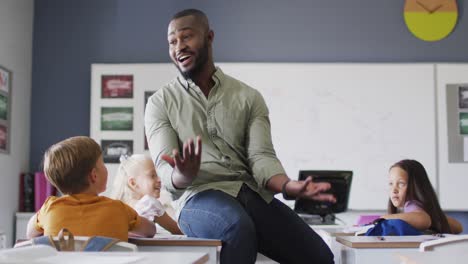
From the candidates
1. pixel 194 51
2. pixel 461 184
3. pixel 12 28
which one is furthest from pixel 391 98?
pixel 194 51

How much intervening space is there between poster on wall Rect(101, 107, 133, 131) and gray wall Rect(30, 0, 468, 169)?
21 centimetres

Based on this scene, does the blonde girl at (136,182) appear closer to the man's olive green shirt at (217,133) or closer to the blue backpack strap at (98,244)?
the man's olive green shirt at (217,133)

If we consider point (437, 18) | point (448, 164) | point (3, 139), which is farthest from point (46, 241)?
point (437, 18)

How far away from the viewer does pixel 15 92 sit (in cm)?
493

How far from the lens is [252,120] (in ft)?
7.00

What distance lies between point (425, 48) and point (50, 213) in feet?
13.3

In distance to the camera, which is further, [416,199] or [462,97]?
[462,97]

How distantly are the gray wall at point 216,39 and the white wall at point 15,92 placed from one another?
10 cm

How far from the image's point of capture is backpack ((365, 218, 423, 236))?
2.21 metres

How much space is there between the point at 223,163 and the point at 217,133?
0.11 m

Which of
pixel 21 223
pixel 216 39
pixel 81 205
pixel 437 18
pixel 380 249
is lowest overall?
pixel 21 223

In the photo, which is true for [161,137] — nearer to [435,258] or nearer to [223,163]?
[223,163]

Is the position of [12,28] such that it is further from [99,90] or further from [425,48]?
[425,48]

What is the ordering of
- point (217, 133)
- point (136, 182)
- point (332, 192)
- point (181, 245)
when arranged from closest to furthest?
point (181, 245)
point (217, 133)
point (136, 182)
point (332, 192)
